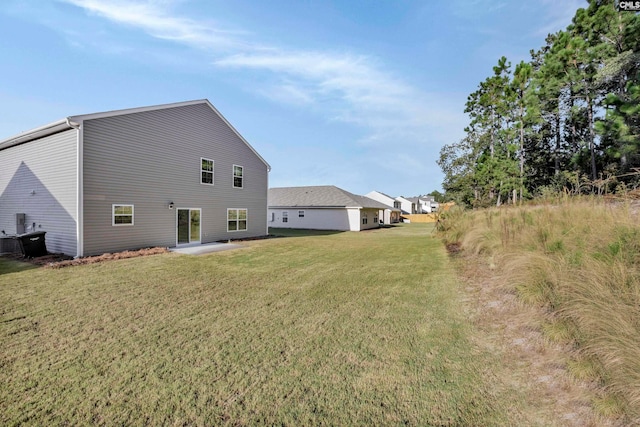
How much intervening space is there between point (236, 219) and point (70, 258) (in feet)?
25.6

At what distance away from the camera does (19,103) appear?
1218 cm

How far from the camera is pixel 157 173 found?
484 inches

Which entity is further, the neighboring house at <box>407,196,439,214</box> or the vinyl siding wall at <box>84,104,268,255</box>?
the neighboring house at <box>407,196,439,214</box>

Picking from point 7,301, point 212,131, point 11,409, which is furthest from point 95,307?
point 212,131

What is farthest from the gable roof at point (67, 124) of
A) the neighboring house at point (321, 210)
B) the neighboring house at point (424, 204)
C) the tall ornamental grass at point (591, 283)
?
the neighboring house at point (424, 204)

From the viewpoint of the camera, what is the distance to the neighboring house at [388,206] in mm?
44344

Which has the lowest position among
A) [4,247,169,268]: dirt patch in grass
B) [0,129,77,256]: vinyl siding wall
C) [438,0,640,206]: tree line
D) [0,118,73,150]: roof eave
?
[4,247,169,268]: dirt patch in grass

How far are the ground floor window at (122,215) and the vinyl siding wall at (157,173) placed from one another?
0.16 m

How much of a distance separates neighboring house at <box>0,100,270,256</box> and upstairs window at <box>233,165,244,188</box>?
0.32 ft

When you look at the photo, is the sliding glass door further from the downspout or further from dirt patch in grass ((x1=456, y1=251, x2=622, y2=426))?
dirt patch in grass ((x1=456, y1=251, x2=622, y2=426))

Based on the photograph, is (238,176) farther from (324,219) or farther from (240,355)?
(240,355)

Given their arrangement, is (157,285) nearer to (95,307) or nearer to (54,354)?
(95,307)

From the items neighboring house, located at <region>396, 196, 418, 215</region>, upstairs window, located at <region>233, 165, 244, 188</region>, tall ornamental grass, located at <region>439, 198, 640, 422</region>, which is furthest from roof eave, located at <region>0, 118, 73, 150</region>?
neighboring house, located at <region>396, 196, 418, 215</region>

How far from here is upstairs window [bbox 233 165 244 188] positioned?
1625cm
